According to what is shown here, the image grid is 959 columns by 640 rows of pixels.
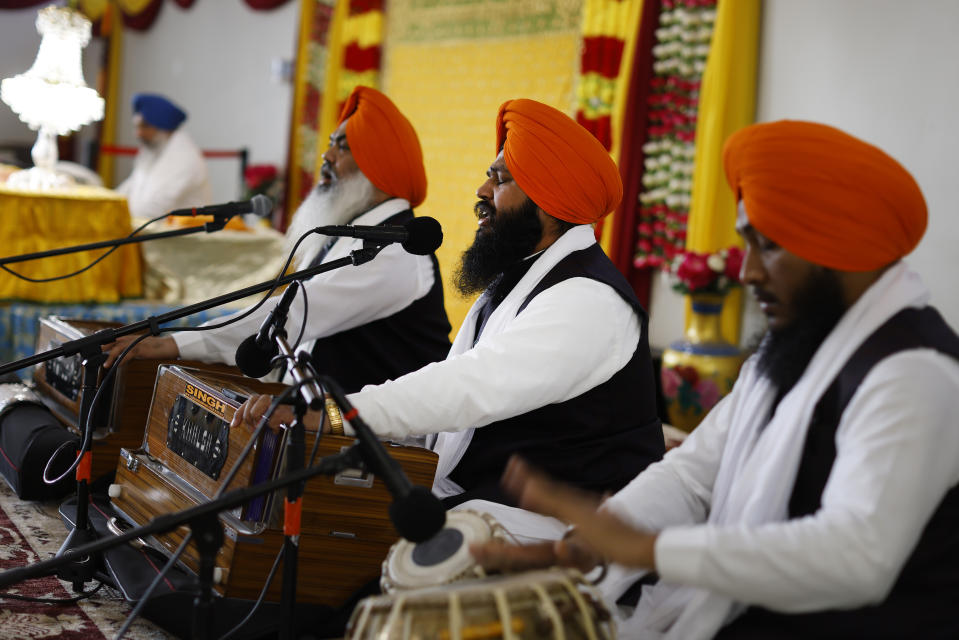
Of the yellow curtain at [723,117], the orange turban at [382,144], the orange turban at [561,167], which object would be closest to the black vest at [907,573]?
the orange turban at [561,167]

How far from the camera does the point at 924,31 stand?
4660 millimetres

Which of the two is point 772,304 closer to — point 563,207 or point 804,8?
point 563,207

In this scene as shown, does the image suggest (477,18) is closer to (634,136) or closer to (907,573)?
(634,136)

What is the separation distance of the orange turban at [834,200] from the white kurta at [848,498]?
0.23 feet

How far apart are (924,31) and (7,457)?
4.40 meters

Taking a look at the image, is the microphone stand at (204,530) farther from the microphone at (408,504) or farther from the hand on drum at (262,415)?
the hand on drum at (262,415)

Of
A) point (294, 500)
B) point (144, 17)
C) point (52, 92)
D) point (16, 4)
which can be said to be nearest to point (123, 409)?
point (294, 500)

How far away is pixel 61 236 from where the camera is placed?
523 cm

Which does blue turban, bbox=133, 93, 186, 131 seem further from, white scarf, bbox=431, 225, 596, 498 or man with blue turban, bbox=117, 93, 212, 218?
white scarf, bbox=431, 225, 596, 498

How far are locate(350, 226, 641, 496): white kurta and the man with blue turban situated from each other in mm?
5307

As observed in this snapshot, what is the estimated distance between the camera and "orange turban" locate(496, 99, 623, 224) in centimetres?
266

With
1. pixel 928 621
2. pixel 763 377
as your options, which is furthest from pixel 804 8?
pixel 928 621

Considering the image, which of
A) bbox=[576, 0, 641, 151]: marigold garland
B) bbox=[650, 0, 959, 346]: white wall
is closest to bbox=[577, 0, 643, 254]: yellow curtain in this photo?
bbox=[576, 0, 641, 151]: marigold garland

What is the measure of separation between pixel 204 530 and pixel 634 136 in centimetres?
477
